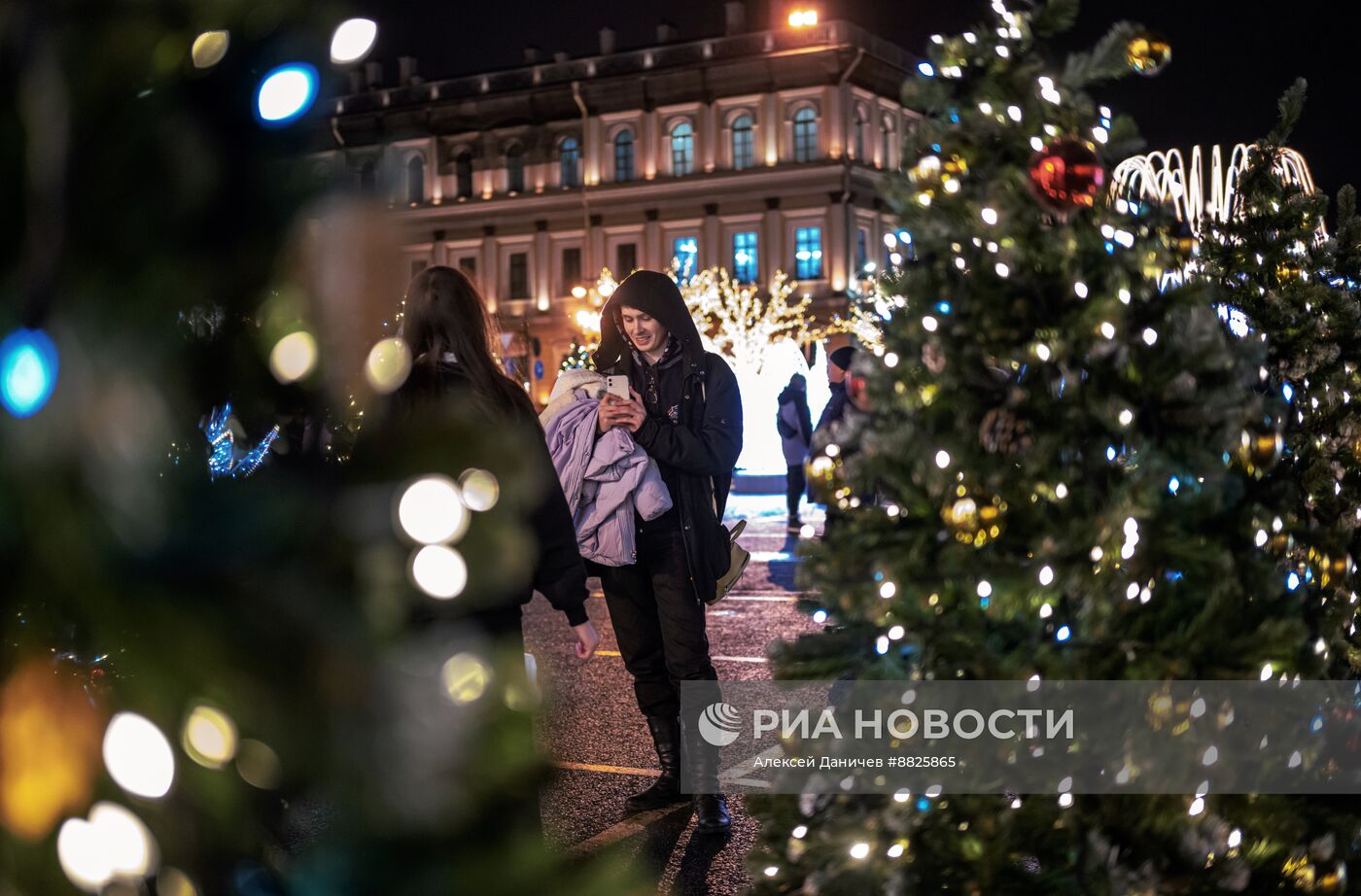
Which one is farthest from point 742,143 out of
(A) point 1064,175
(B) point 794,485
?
(A) point 1064,175

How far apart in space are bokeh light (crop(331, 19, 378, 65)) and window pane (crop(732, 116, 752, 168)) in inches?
1964

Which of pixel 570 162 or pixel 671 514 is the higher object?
pixel 570 162

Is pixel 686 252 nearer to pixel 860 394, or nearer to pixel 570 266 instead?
pixel 570 266

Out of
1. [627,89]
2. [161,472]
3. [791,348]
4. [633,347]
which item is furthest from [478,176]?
[161,472]

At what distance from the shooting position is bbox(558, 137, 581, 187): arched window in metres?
52.0

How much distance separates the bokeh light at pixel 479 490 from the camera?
Result: 83 cm

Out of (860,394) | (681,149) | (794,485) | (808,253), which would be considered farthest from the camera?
(681,149)

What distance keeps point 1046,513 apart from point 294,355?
1.43m

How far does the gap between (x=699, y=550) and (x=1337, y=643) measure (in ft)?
8.15

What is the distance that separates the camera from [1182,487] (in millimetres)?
2094

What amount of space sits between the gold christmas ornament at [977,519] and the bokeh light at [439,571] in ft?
4.42

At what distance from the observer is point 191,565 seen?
30.7 inches

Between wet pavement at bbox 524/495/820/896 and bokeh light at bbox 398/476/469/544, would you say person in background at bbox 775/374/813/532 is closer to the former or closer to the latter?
wet pavement at bbox 524/495/820/896

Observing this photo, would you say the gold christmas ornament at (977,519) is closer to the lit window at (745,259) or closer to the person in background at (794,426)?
the person in background at (794,426)
